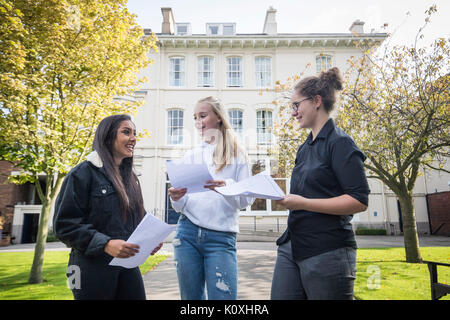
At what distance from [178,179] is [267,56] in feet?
63.5

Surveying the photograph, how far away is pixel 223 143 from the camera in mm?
2637

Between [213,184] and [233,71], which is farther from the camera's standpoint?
[233,71]

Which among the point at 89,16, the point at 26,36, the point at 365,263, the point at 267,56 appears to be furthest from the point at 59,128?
the point at 267,56

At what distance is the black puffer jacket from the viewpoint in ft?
6.68

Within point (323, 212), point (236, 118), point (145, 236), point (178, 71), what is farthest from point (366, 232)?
point (145, 236)

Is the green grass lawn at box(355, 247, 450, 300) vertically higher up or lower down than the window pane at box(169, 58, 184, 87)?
lower down

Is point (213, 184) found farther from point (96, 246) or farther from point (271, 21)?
point (271, 21)

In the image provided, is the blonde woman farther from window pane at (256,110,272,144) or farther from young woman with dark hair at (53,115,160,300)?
window pane at (256,110,272,144)

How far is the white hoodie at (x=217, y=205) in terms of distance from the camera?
235cm

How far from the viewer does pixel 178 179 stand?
2.11 meters

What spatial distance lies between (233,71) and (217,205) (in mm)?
18303

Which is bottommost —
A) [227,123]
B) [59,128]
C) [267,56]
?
[227,123]

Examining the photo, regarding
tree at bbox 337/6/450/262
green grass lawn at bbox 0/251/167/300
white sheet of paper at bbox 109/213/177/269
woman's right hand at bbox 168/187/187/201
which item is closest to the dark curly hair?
woman's right hand at bbox 168/187/187/201

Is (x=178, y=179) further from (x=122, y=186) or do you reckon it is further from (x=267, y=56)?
(x=267, y=56)
